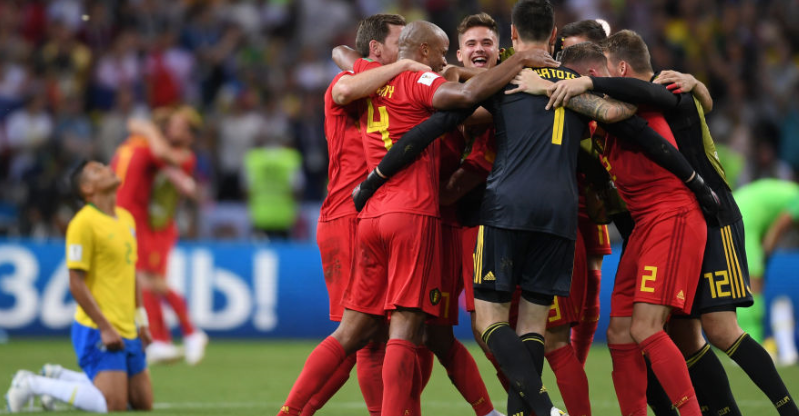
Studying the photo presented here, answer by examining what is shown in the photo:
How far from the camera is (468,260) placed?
6551 millimetres

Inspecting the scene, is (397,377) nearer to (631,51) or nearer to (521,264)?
(521,264)

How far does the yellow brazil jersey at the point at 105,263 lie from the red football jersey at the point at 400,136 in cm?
264

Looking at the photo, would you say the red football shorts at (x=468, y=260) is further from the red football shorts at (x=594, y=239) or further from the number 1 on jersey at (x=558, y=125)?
the number 1 on jersey at (x=558, y=125)

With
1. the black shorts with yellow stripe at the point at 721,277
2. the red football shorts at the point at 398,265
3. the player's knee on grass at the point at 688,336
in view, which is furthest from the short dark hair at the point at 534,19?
the player's knee on grass at the point at 688,336

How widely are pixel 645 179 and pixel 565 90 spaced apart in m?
0.79

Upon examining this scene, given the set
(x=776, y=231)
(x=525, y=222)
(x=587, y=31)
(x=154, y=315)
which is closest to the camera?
(x=525, y=222)

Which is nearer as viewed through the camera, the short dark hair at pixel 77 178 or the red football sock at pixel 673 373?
the red football sock at pixel 673 373

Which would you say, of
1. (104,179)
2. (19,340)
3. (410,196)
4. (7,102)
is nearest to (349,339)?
(410,196)

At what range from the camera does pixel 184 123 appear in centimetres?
1151

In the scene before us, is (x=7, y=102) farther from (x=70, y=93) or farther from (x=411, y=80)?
(x=411, y=80)

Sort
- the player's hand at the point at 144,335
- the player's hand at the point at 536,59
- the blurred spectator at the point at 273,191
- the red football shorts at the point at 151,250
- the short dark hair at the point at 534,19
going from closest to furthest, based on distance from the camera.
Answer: the player's hand at the point at 536,59 < the short dark hair at the point at 534,19 < the player's hand at the point at 144,335 < the red football shorts at the point at 151,250 < the blurred spectator at the point at 273,191

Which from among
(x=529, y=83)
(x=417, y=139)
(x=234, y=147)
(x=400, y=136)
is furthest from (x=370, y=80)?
(x=234, y=147)

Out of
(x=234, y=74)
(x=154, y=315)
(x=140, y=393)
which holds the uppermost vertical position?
(x=234, y=74)

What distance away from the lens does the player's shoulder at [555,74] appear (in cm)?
596
